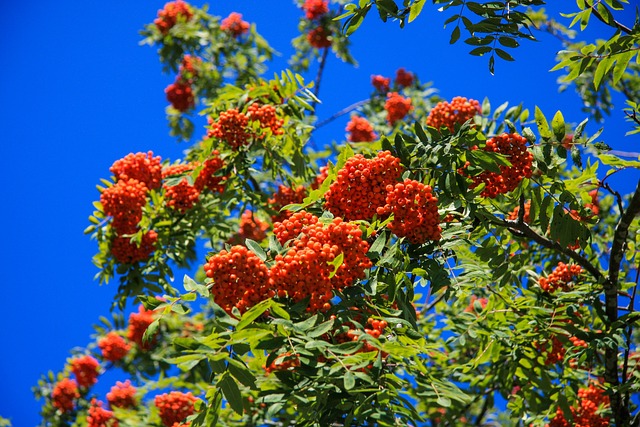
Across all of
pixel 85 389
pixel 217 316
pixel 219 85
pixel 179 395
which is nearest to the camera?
pixel 217 316

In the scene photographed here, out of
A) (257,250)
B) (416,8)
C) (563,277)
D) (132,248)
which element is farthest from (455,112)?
(132,248)

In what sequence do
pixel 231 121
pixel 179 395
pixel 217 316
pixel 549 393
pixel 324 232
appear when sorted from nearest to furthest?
pixel 217 316
pixel 324 232
pixel 549 393
pixel 231 121
pixel 179 395

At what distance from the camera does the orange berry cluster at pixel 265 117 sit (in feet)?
17.7

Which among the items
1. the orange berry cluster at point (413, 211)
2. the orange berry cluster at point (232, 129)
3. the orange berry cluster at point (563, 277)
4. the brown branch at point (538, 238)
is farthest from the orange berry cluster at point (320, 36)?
the orange berry cluster at point (413, 211)

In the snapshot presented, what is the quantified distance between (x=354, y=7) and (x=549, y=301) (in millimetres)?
2432

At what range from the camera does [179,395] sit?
5.79 metres

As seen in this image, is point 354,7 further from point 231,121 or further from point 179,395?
point 179,395

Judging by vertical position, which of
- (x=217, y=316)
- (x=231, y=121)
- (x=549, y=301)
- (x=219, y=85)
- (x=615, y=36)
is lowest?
(x=217, y=316)

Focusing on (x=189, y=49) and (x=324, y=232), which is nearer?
(x=324, y=232)

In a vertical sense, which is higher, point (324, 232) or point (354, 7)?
point (354, 7)

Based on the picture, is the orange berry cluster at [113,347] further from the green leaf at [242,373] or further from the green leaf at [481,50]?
the green leaf at [481,50]

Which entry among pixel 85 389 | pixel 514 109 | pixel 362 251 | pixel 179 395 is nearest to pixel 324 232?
pixel 362 251

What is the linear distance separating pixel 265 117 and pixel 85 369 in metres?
5.10

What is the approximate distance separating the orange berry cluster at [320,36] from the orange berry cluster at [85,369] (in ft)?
18.5
